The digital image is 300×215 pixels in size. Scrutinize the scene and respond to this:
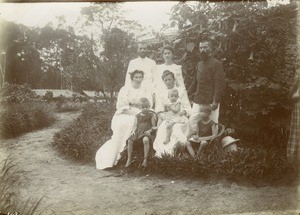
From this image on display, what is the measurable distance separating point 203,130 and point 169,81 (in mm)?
706

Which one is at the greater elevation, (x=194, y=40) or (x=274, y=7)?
(x=274, y=7)

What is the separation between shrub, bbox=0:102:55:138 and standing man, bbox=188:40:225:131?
1.69 m

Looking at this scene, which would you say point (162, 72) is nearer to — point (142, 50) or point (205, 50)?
point (142, 50)

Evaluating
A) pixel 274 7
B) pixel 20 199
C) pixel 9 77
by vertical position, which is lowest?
pixel 20 199

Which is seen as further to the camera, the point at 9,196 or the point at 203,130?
the point at 203,130

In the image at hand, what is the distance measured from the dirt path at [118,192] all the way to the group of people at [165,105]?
39 cm

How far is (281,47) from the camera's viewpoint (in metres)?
4.23

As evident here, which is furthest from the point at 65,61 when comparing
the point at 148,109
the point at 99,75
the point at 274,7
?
the point at 274,7

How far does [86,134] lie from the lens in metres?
4.20

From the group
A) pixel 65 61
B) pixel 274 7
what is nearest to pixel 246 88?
pixel 274 7

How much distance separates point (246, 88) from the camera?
14.0 feet

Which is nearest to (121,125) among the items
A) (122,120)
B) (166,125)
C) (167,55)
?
(122,120)

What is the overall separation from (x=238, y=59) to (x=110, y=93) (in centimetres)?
157

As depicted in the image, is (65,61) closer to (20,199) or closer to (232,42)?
(20,199)
